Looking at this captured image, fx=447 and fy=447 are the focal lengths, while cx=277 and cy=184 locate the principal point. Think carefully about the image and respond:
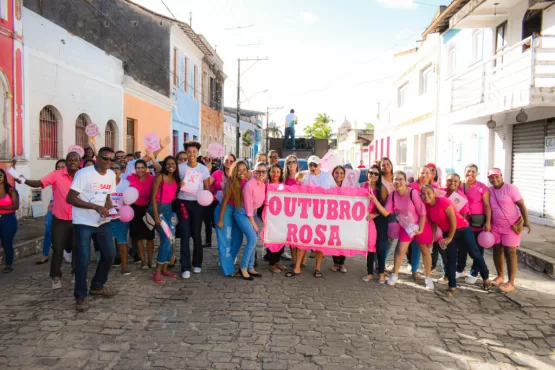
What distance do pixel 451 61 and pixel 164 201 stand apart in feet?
46.8

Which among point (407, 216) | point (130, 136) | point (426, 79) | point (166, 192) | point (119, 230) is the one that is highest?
point (426, 79)

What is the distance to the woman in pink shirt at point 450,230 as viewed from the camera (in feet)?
19.0

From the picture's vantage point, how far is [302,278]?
655cm

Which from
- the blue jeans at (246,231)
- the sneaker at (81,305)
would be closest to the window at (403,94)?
the blue jeans at (246,231)

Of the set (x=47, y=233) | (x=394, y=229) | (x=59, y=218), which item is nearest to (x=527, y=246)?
(x=394, y=229)

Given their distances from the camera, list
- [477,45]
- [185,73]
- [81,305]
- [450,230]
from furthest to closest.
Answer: [185,73], [477,45], [450,230], [81,305]

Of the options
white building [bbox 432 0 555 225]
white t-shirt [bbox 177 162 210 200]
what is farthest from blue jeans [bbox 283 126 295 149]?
white t-shirt [bbox 177 162 210 200]

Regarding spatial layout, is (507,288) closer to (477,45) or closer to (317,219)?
Result: (317,219)

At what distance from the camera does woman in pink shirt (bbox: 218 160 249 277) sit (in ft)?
20.6

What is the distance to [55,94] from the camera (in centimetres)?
1214

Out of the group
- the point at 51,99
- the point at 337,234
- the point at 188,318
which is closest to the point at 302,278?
the point at 337,234

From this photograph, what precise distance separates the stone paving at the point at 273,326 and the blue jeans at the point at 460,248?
0.91ft

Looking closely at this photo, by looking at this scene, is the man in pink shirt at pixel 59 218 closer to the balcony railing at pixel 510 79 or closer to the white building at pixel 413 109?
the balcony railing at pixel 510 79

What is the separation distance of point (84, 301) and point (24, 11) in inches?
354
